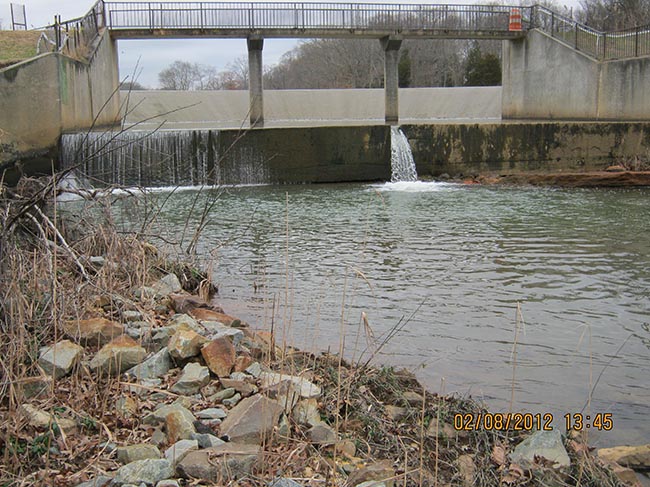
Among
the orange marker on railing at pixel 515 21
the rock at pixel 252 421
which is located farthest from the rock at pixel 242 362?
the orange marker on railing at pixel 515 21

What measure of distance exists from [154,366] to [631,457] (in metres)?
2.67

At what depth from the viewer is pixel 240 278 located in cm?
857

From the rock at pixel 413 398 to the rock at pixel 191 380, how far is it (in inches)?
46.2

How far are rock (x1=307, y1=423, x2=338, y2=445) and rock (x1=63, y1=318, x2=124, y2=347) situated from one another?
158 cm

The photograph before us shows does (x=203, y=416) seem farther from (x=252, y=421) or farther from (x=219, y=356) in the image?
(x=219, y=356)

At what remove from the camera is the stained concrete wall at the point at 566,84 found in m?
24.0

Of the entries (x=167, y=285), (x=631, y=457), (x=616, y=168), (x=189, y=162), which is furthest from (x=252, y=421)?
(x=616, y=168)

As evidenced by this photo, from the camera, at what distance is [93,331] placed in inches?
179

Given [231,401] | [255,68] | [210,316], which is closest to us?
[231,401]

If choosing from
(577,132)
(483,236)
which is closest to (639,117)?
(577,132)

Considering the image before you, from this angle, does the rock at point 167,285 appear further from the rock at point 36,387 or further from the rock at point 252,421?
the rock at point 252,421

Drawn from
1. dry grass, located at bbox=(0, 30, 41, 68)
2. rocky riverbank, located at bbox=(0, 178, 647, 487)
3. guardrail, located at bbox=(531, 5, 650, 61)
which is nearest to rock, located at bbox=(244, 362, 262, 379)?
rocky riverbank, located at bbox=(0, 178, 647, 487)

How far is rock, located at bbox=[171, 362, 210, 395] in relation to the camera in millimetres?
4125

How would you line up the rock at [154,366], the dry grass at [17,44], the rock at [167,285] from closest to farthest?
the rock at [154,366]
the rock at [167,285]
the dry grass at [17,44]
